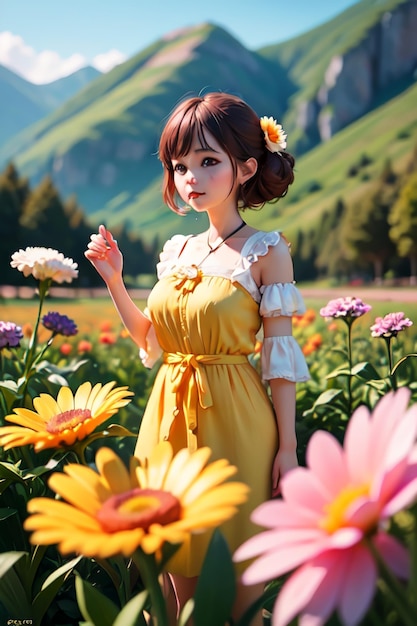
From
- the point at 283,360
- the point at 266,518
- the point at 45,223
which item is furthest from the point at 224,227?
the point at 45,223

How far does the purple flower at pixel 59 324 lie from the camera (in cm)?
215

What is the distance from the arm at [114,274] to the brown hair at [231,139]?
0.70 feet

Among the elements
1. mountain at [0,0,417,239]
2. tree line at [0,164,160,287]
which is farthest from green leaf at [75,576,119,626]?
tree line at [0,164,160,287]

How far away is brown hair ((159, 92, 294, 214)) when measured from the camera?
1.46 metres

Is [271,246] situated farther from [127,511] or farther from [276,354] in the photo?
[127,511]

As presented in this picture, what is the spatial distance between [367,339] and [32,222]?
512 centimetres

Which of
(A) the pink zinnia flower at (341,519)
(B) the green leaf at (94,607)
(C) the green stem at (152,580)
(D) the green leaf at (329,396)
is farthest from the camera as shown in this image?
(D) the green leaf at (329,396)

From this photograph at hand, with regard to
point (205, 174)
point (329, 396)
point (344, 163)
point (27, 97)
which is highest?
point (27, 97)

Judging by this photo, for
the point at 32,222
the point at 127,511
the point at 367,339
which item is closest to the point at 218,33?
the point at 32,222

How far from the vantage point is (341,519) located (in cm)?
56

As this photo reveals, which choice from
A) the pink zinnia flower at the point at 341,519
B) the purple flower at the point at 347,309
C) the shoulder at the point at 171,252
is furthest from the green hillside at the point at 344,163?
the pink zinnia flower at the point at 341,519

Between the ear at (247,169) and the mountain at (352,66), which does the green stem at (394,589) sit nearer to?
the ear at (247,169)

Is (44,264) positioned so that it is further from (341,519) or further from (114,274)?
(341,519)

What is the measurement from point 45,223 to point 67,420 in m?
6.86
